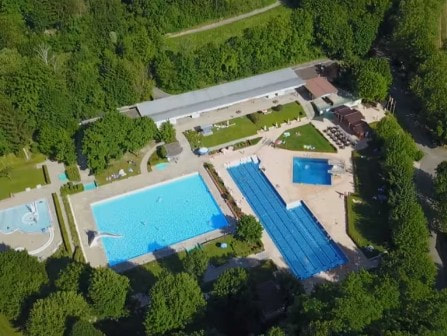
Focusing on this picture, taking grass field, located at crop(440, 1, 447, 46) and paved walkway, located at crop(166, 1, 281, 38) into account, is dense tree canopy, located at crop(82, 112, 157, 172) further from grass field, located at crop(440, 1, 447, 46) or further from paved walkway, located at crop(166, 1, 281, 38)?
grass field, located at crop(440, 1, 447, 46)

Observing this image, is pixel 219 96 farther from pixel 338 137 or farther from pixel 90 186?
pixel 90 186

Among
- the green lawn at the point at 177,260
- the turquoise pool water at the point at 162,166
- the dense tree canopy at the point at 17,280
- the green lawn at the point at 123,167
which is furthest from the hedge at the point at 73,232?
the turquoise pool water at the point at 162,166

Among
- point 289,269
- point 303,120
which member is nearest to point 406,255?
point 289,269

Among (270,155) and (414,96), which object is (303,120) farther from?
(414,96)

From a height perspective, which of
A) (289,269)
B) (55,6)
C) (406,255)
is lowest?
(289,269)

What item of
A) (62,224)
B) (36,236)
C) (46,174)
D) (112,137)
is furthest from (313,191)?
(46,174)

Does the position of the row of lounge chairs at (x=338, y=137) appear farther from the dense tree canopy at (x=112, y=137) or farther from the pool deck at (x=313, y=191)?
the dense tree canopy at (x=112, y=137)
